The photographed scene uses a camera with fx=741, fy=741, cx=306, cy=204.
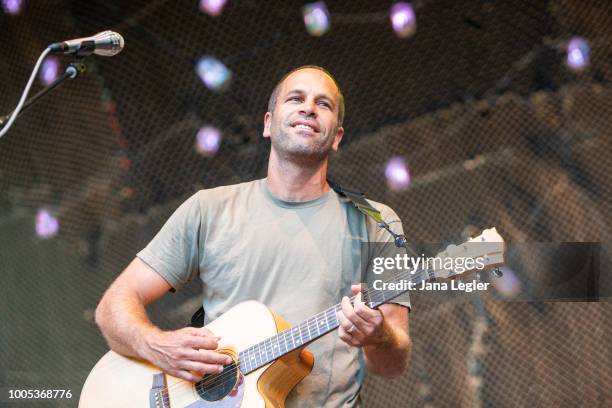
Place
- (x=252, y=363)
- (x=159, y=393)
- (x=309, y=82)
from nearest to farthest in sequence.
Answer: (x=252, y=363), (x=159, y=393), (x=309, y=82)

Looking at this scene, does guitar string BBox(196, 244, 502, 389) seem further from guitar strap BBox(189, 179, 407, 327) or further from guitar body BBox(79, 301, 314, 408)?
guitar strap BBox(189, 179, 407, 327)

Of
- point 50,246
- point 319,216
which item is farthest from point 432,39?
Answer: point 50,246

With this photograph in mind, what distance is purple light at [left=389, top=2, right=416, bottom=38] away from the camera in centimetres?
313

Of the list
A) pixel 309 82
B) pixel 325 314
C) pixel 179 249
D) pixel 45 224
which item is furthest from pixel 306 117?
pixel 45 224

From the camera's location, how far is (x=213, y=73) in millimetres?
3240

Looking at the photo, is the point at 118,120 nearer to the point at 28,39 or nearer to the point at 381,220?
the point at 28,39

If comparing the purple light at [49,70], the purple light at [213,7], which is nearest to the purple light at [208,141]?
the purple light at [213,7]

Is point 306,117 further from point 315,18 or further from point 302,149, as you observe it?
point 315,18

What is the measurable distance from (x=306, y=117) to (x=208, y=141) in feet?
3.60

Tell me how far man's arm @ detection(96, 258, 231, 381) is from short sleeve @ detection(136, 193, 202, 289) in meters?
0.03

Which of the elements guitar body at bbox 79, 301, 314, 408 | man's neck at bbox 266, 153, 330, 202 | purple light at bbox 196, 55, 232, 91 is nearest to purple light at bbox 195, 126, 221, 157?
purple light at bbox 196, 55, 232, 91

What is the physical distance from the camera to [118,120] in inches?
127

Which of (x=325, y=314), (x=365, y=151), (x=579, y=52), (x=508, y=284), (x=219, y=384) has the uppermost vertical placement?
(x=579, y=52)

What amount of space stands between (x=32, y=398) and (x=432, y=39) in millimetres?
2212
